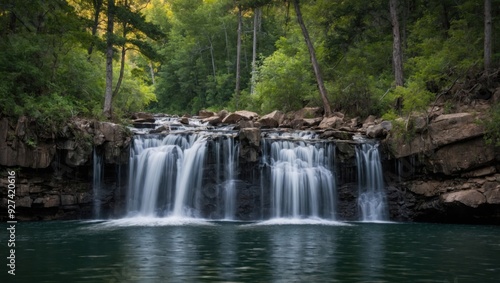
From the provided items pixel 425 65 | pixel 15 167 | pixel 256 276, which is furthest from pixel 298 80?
pixel 256 276

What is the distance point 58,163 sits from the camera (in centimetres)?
2027

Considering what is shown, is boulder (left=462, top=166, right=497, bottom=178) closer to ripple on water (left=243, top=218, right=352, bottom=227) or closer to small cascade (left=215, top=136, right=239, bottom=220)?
ripple on water (left=243, top=218, right=352, bottom=227)

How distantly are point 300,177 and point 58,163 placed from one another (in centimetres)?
1005

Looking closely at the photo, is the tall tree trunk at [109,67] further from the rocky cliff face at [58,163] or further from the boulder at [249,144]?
the boulder at [249,144]

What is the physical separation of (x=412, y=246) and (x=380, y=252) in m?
1.50

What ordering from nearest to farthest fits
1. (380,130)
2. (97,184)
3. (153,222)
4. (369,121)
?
(153,222)
(97,184)
(380,130)
(369,121)

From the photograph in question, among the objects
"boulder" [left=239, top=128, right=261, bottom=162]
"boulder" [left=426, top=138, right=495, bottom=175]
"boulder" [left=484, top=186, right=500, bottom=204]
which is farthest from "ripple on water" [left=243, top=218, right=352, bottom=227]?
"boulder" [left=484, top=186, right=500, bottom=204]

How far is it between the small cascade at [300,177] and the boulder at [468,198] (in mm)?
4768

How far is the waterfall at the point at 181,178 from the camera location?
20891 mm

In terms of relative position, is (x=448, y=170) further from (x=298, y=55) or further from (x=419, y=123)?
(x=298, y=55)

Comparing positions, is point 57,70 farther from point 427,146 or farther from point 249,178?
point 427,146

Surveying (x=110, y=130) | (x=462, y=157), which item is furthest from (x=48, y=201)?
(x=462, y=157)

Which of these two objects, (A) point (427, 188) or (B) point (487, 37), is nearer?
(A) point (427, 188)

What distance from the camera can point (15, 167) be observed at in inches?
754
